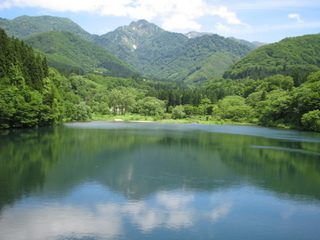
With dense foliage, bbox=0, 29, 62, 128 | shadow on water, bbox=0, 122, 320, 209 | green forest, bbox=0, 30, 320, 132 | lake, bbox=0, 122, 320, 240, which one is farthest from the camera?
green forest, bbox=0, 30, 320, 132

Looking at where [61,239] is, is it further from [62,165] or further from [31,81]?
[31,81]

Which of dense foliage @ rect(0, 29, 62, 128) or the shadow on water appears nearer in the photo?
the shadow on water

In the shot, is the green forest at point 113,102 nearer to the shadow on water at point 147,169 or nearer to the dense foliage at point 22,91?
the dense foliage at point 22,91

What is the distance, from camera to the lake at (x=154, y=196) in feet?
41.9

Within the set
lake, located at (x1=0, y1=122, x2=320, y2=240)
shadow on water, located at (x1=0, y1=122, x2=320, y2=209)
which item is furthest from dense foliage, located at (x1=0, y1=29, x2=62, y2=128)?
lake, located at (x1=0, y1=122, x2=320, y2=240)

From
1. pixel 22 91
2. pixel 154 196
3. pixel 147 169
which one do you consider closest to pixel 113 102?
pixel 22 91

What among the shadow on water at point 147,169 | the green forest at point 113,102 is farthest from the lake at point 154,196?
the green forest at point 113,102

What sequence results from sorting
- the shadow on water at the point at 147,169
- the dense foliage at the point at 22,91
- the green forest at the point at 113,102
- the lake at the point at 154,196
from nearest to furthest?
1. the lake at the point at 154,196
2. the shadow on water at the point at 147,169
3. the dense foliage at the point at 22,91
4. the green forest at the point at 113,102

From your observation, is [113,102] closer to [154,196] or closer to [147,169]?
[147,169]

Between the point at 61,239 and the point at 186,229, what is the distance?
522 cm

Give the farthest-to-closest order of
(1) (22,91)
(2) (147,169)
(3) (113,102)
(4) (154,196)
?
(3) (113,102) → (1) (22,91) → (2) (147,169) → (4) (154,196)

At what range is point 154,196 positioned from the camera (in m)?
17.3

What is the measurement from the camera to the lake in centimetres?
1276

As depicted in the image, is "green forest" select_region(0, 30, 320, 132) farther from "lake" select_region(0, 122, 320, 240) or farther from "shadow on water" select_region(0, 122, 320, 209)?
"lake" select_region(0, 122, 320, 240)
